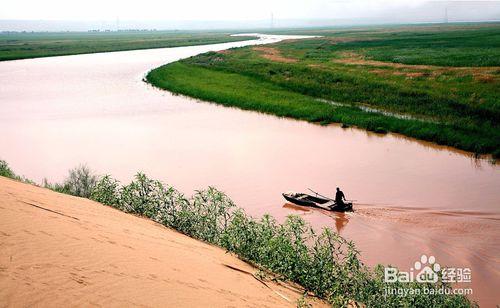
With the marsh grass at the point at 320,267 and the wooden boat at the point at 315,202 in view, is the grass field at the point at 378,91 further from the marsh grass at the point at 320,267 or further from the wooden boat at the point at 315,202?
the marsh grass at the point at 320,267

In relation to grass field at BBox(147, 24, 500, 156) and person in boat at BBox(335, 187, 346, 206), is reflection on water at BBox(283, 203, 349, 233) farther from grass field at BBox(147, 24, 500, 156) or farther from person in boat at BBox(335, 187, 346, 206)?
grass field at BBox(147, 24, 500, 156)

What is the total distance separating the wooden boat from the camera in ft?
43.5

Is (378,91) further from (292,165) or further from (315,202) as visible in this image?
(315,202)

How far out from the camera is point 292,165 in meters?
18.1

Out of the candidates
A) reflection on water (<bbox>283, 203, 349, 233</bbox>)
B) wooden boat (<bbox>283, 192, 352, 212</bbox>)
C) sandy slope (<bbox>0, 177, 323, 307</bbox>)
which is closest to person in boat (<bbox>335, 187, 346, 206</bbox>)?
wooden boat (<bbox>283, 192, 352, 212</bbox>)

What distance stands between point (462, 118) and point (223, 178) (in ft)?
48.8

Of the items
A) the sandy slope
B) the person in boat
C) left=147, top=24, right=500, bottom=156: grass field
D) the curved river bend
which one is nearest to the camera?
the sandy slope

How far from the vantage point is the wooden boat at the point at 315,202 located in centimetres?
1327

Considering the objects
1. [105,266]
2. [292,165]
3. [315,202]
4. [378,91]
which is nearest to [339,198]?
[315,202]

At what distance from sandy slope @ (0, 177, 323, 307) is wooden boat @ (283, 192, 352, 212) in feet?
20.1

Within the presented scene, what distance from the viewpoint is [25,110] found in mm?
29484

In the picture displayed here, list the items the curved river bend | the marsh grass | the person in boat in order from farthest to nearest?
1. the person in boat
2. the curved river bend
3. the marsh grass

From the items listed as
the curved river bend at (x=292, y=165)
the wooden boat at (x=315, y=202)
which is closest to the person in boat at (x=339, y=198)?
the wooden boat at (x=315, y=202)

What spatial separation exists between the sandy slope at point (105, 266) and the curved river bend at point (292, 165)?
18.0ft
